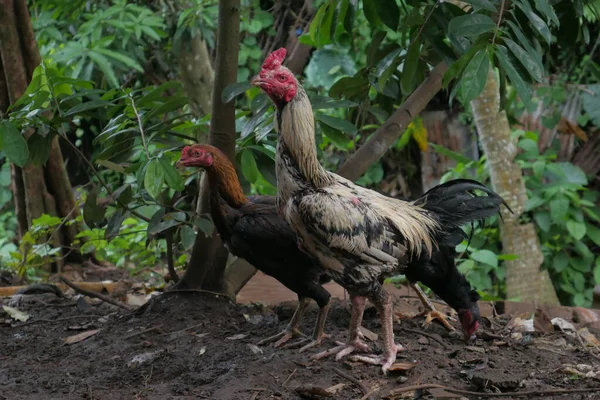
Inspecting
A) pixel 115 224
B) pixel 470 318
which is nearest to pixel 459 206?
pixel 470 318

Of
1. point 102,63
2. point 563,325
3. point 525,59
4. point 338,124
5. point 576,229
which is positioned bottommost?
point 576,229

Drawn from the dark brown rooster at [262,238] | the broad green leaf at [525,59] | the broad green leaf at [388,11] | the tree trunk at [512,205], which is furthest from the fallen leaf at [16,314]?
the tree trunk at [512,205]

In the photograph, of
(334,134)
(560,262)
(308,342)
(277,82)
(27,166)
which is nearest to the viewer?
(277,82)

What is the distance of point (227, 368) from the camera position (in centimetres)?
355

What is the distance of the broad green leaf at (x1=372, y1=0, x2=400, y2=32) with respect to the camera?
3410mm

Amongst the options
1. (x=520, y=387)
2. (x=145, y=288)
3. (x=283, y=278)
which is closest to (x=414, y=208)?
(x=283, y=278)

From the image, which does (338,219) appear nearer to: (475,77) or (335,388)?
(335,388)

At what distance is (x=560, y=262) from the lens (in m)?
7.21

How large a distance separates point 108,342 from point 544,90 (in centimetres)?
520

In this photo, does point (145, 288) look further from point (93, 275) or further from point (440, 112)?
point (440, 112)

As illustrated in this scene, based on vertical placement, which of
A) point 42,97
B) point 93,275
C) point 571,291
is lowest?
point 571,291

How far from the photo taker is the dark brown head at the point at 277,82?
3.36 m

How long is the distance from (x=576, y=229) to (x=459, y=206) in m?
3.66

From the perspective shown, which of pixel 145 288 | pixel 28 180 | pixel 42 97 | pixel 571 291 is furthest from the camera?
pixel 571 291
